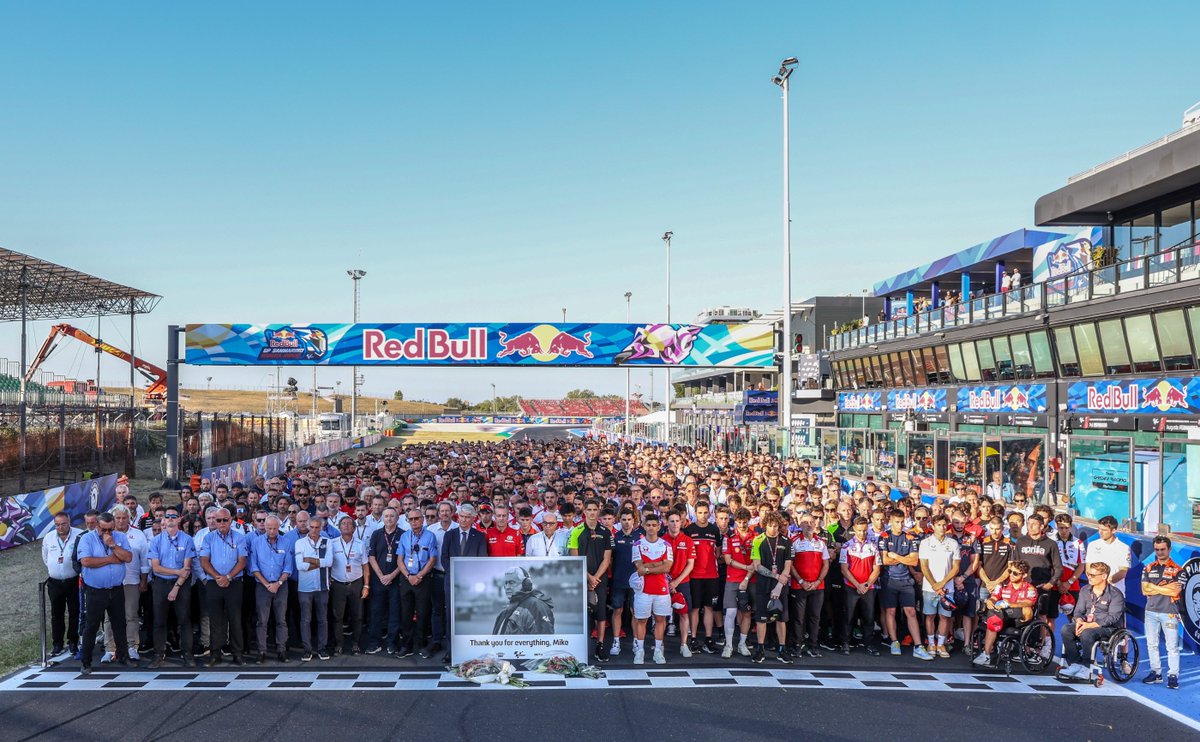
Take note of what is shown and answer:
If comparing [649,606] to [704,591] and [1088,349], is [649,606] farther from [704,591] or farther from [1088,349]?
[1088,349]

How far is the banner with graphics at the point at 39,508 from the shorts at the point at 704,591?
1129 centimetres

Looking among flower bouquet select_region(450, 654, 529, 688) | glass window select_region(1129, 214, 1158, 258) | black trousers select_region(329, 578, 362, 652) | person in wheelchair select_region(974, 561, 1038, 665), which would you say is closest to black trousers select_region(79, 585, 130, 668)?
black trousers select_region(329, 578, 362, 652)

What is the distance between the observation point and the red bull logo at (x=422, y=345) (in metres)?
26.8

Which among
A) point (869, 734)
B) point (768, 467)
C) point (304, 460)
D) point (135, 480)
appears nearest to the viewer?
point (869, 734)

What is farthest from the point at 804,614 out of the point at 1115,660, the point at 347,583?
the point at 347,583

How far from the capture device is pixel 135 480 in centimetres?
2994

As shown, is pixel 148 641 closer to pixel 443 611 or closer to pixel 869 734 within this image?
pixel 443 611

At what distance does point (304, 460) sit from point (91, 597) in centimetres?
3550

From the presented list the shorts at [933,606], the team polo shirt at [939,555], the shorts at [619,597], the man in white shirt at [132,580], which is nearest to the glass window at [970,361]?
the team polo shirt at [939,555]

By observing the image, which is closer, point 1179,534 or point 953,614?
point 953,614

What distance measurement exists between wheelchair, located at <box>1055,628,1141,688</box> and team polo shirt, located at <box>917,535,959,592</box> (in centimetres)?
159

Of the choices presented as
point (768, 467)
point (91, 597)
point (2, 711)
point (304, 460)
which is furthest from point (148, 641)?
point (304, 460)

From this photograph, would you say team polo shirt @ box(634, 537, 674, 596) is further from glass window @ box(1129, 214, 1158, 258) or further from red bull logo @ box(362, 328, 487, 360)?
glass window @ box(1129, 214, 1158, 258)

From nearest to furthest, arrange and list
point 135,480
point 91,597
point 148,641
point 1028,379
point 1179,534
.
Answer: point 91,597 < point 148,641 < point 1179,534 < point 1028,379 < point 135,480
